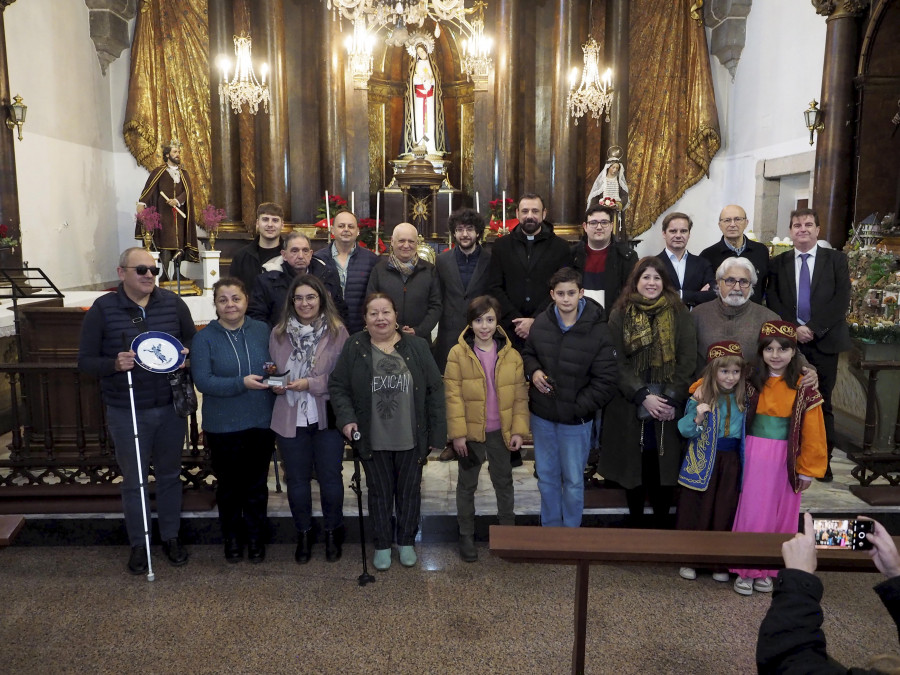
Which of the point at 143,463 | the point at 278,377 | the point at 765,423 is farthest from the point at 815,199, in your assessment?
the point at 143,463

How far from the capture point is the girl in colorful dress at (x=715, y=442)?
3.46m

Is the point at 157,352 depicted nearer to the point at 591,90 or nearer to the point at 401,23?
the point at 401,23

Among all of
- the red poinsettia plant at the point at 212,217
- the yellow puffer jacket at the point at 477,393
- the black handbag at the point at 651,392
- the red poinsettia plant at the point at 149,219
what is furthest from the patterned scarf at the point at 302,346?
the red poinsettia plant at the point at 212,217

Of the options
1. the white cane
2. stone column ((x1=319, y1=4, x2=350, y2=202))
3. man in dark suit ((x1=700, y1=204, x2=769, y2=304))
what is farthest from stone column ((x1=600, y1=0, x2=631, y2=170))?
the white cane

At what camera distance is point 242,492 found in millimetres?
3848

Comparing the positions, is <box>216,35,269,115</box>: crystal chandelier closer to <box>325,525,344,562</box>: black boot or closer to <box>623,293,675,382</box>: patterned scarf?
<box>325,525,344,562</box>: black boot

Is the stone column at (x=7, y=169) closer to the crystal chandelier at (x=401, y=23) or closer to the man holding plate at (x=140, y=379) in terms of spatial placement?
the crystal chandelier at (x=401, y=23)

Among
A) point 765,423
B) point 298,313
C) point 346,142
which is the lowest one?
point 765,423

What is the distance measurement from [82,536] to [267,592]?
1331mm

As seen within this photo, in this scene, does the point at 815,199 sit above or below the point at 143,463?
above

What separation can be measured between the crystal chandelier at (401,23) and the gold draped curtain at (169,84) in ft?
7.92

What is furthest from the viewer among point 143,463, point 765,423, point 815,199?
point 815,199

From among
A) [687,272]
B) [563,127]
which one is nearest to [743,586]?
[687,272]

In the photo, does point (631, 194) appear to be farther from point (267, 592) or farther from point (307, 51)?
point (267, 592)
